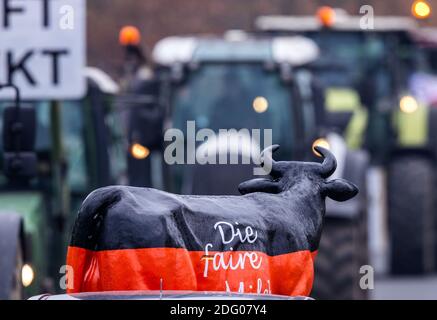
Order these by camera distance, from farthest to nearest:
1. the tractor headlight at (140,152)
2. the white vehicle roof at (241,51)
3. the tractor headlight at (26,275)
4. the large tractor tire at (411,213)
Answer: the large tractor tire at (411,213), the white vehicle roof at (241,51), the tractor headlight at (140,152), the tractor headlight at (26,275)

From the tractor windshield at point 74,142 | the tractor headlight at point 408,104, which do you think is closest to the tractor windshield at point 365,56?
the tractor headlight at point 408,104

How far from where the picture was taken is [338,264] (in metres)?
11.0

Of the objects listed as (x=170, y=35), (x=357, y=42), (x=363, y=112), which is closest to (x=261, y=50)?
(x=363, y=112)

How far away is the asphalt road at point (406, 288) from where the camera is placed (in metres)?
13.8

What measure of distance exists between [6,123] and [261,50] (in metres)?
5.23

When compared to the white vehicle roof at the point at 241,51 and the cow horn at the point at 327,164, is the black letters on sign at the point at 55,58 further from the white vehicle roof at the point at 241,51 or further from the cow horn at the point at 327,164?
the white vehicle roof at the point at 241,51

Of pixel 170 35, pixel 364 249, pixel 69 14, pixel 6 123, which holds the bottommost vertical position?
pixel 364 249

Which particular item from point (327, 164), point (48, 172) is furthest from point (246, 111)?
point (327, 164)

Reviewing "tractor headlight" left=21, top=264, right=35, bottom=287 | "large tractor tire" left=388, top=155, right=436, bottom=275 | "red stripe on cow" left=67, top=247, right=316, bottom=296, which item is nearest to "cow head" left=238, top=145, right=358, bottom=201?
"red stripe on cow" left=67, top=247, right=316, bottom=296

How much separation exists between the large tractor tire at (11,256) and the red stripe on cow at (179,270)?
2.43m

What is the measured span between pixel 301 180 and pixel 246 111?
6.94 meters

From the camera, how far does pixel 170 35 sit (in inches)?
1298

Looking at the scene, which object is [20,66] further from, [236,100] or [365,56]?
[365,56]

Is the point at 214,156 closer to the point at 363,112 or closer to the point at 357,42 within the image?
the point at 363,112
